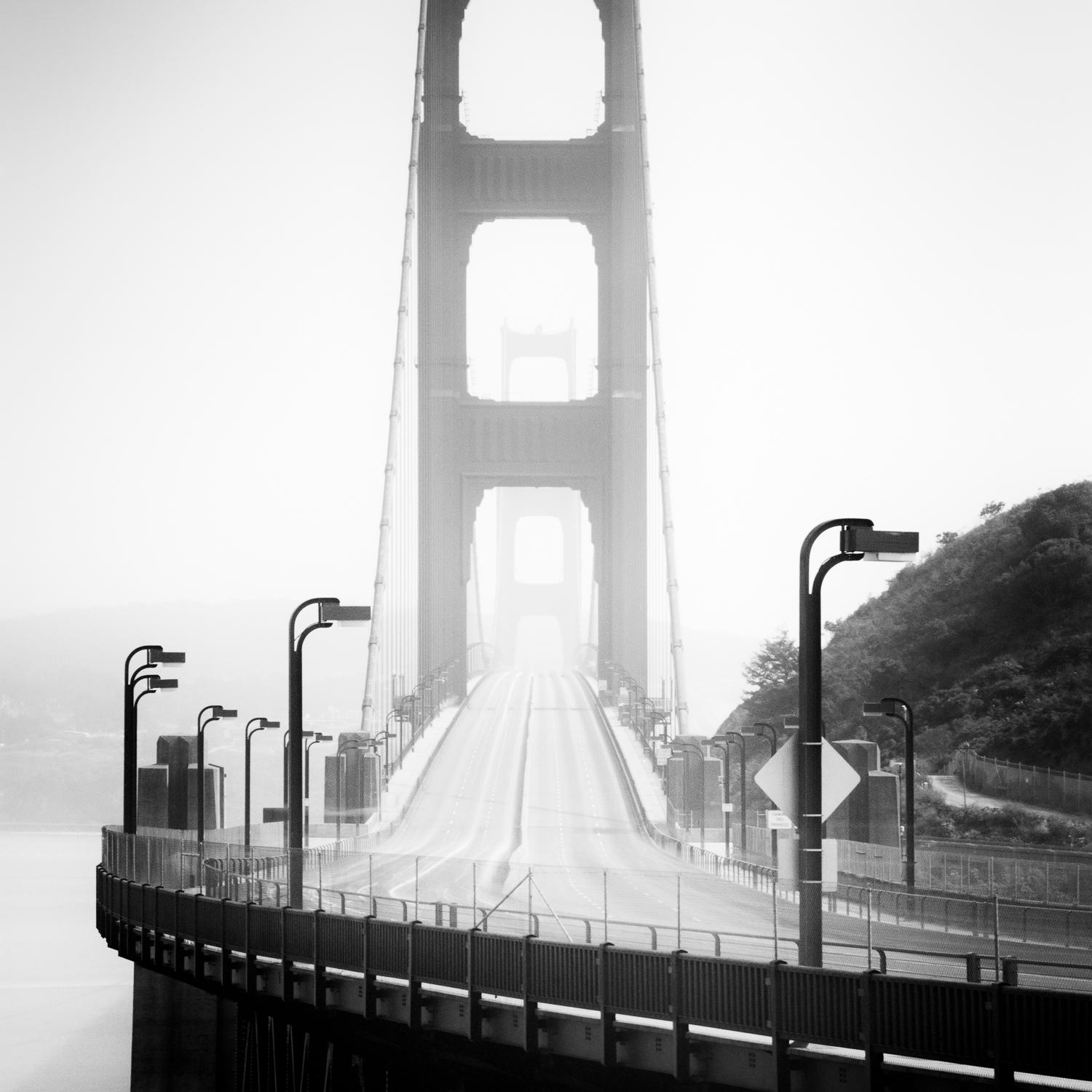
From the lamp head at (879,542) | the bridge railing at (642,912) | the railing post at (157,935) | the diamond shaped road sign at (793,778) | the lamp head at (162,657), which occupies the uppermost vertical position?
the lamp head at (879,542)

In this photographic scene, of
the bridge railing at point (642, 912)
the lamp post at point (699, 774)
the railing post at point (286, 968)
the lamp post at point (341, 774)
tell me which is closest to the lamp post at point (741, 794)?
the lamp post at point (699, 774)

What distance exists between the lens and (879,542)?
16.8 metres

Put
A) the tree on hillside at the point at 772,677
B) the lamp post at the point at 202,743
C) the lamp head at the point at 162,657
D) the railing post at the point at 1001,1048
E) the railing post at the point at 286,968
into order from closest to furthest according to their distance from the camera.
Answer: the railing post at the point at 1001,1048 < the railing post at the point at 286,968 < the lamp head at the point at 162,657 < the lamp post at the point at 202,743 < the tree on hillside at the point at 772,677

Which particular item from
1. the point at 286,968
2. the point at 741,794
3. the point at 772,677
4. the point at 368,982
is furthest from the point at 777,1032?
the point at 772,677

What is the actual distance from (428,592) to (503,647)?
8955 cm

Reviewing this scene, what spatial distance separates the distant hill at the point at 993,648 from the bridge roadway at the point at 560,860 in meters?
12.5

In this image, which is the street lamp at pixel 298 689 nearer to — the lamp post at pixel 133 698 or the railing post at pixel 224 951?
the railing post at pixel 224 951

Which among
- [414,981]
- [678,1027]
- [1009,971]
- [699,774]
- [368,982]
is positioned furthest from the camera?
[699,774]

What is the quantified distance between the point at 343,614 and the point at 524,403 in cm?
5056

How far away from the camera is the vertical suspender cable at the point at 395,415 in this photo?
62.6 metres

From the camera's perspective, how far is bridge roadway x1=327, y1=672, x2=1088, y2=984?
17812 millimetres

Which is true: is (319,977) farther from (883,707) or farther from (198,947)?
(883,707)

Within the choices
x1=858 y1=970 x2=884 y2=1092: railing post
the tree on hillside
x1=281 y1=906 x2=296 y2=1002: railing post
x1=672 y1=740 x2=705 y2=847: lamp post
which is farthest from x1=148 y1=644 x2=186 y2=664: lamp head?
the tree on hillside

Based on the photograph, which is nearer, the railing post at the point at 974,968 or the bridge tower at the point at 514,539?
the railing post at the point at 974,968
